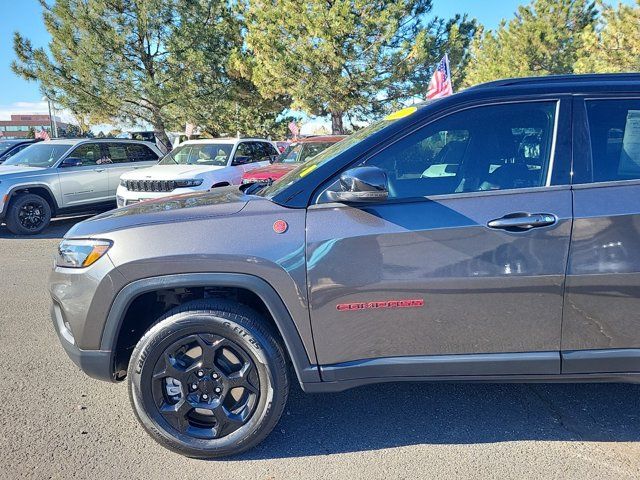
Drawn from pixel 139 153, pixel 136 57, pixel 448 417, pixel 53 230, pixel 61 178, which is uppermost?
pixel 136 57

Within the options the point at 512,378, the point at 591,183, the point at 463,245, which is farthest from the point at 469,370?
the point at 591,183

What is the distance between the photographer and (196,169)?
28.7ft

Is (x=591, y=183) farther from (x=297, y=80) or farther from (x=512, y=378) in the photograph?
(x=297, y=80)

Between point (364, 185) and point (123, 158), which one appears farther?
point (123, 158)

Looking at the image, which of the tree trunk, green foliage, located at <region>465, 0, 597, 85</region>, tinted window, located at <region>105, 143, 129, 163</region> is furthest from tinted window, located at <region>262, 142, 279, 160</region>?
green foliage, located at <region>465, 0, 597, 85</region>

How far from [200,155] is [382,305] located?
8.38 metres

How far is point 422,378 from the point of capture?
2.39m

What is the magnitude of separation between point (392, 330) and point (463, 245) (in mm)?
539

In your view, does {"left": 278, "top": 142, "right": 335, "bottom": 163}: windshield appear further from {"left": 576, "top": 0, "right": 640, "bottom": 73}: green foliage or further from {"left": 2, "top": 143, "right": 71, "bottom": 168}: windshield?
{"left": 576, "top": 0, "right": 640, "bottom": 73}: green foliage

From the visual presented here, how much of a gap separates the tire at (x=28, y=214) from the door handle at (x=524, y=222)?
29.3 ft

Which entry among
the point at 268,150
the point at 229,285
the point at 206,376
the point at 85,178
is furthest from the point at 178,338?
the point at 268,150

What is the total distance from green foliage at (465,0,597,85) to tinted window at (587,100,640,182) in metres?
21.8

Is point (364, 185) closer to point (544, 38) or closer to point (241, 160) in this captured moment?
point (241, 160)

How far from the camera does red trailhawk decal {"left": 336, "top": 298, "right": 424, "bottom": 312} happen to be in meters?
2.25
